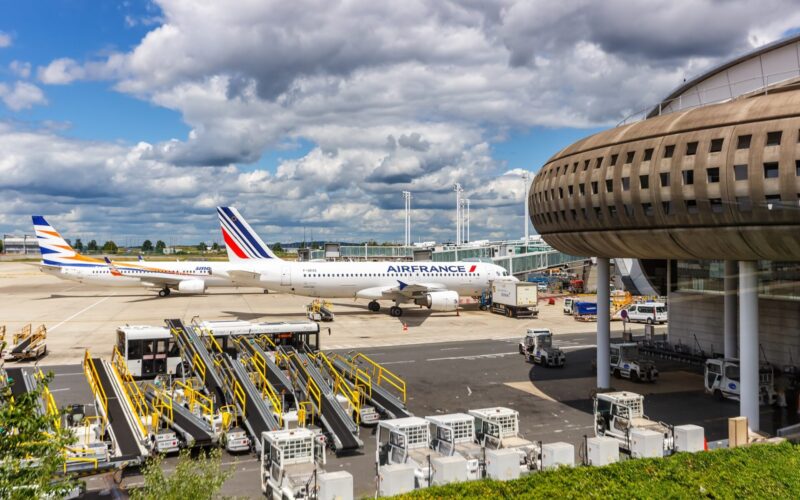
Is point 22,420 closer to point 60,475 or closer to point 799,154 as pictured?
point 60,475

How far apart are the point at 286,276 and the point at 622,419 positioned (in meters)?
40.1

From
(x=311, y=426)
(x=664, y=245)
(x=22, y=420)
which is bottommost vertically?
(x=311, y=426)

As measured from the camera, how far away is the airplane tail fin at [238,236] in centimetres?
5891

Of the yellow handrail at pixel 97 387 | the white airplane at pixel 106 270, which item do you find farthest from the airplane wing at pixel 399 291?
the yellow handrail at pixel 97 387

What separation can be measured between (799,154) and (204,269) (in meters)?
67.2

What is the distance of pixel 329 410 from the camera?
2344cm

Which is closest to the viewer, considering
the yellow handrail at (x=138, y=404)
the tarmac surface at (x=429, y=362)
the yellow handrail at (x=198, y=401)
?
the yellow handrail at (x=138, y=404)

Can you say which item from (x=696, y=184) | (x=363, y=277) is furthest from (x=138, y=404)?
(x=363, y=277)

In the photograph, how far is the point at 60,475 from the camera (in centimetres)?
1573

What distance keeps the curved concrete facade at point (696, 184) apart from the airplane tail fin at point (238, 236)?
1524 inches

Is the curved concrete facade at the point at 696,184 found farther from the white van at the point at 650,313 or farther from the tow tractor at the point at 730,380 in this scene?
the white van at the point at 650,313

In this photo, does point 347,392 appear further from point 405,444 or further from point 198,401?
point 405,444

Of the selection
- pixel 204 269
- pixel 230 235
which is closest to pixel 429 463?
pixel 230 235

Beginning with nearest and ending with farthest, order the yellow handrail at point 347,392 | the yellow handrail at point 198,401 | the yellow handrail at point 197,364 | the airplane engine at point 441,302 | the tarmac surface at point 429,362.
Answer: the yellow handrail at point 198,401 < the tarmac surface at point 429,362 < the yellow handrail at point 347,392 < the yellow handrail at point 197,364 < the airplane engine at point 441,302
